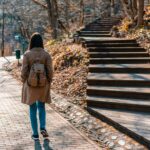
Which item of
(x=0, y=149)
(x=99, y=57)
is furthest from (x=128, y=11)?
(x=0, y=149)

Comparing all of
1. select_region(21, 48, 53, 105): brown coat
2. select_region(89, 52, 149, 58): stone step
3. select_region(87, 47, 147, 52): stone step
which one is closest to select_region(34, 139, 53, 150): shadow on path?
select_region(21, 48, 53, 105): brown coat

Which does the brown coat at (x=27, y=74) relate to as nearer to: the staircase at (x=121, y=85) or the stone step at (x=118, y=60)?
the staircase at (x=121, y=85)

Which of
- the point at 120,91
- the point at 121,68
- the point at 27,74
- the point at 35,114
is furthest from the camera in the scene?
the point at 121,68

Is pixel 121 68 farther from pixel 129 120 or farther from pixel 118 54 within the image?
pixel 129 120

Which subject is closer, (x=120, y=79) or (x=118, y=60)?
(x=120, y=79)

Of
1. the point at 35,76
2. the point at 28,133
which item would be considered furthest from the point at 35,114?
the point at 35,76

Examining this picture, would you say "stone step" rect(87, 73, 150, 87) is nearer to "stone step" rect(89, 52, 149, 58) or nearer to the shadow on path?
"stone step" rect(89, 52, 149, 58)

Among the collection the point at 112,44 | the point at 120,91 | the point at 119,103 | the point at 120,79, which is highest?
the point at 112,44

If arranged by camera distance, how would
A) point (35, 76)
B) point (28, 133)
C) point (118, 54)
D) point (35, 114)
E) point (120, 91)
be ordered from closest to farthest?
point (35, 76)
point (35, 114)
point (28, 133)
point (120, 91)
point (118, 54)

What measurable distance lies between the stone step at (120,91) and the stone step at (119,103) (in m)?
0.21

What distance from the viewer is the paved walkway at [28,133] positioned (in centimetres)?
720

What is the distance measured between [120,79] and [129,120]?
272cm

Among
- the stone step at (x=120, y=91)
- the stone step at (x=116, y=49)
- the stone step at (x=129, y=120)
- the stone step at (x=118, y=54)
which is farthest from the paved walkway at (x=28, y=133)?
the stone step at (x=116, y=49)

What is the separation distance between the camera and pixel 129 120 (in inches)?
323
